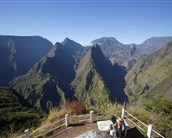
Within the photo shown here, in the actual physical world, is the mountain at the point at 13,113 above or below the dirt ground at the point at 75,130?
below

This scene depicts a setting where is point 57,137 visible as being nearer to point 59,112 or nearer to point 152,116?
point 59,112

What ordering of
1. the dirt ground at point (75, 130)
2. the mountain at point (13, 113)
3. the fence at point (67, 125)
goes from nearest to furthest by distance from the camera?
1. the dirt ground at point (75, 130)
2. the fence at point (67, 125)
3. the mountain at point (13, 113)

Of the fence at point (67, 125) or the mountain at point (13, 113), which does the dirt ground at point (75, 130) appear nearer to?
the fence at point (67, 125)

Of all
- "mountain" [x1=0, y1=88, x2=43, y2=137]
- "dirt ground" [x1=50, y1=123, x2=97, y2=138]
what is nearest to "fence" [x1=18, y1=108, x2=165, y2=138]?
"dirt ground" [x1=50, y1=123, x2=97, y2=138]

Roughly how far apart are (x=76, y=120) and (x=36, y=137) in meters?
3.63

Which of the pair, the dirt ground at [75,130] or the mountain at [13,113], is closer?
the dirt ground at [75,130]

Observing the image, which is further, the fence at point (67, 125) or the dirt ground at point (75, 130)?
the fence at point (67, 125)

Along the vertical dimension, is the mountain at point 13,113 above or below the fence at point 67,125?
below

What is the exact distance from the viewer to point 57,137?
1523 centimetres

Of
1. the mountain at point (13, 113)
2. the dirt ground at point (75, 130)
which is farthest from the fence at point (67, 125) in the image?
the mountain at point (13, 113)

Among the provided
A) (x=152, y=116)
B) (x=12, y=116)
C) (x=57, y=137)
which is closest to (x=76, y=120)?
(x=57, y=137)

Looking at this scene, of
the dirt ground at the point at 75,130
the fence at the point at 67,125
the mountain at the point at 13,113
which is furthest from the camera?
the mountain at the point at 13,113

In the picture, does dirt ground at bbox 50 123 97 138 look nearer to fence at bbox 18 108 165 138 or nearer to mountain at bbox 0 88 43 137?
fence at bbox 18 108 165 138

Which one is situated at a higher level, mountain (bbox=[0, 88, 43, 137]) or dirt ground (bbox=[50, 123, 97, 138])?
dirt ground (bbox=[50, 123, 97, 138])
